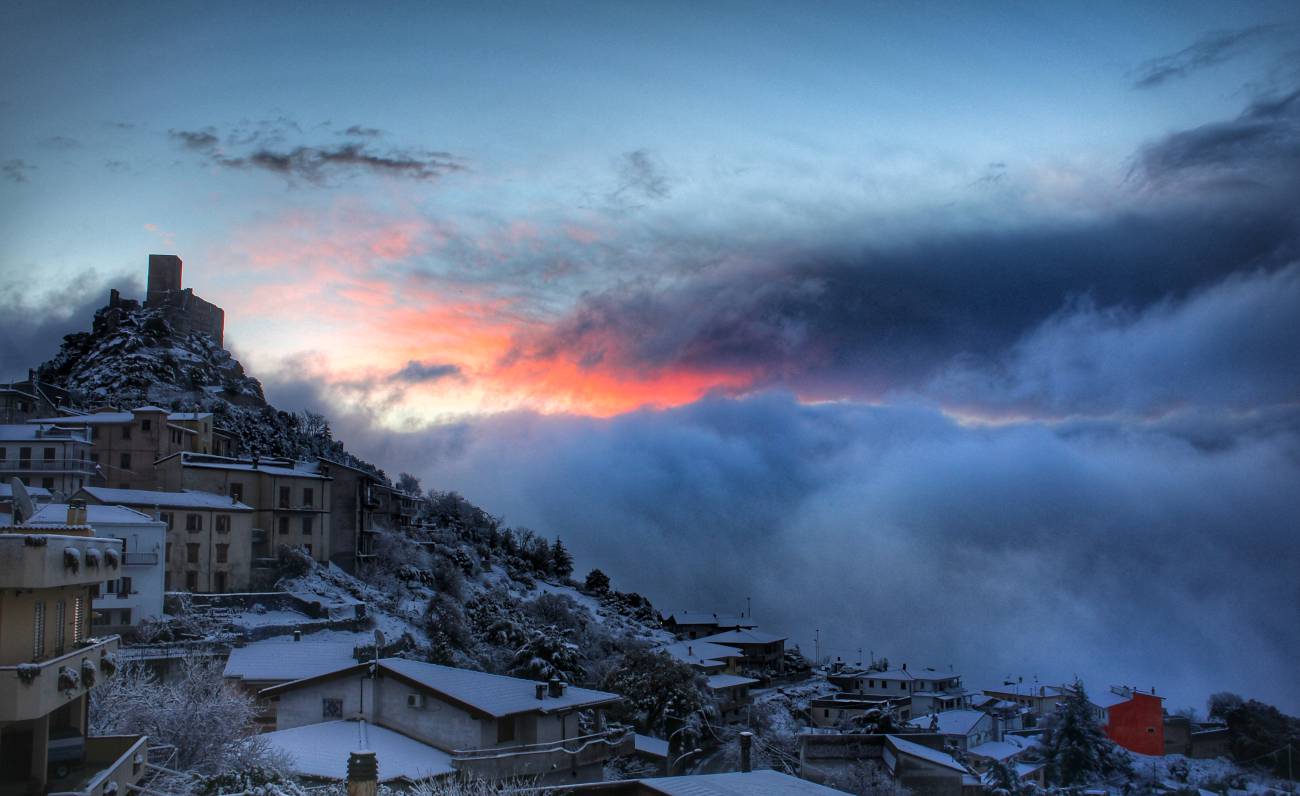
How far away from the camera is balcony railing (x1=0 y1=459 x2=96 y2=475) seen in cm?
6203

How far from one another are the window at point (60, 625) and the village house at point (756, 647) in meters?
82.5

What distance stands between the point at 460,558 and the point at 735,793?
7375 cm

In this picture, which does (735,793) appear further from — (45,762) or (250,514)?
(250,514)

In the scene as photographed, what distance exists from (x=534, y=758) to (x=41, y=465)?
46582 mm

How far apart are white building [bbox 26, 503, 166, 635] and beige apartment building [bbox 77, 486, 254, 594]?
387cm

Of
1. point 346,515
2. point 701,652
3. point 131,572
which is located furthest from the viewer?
point 701,652

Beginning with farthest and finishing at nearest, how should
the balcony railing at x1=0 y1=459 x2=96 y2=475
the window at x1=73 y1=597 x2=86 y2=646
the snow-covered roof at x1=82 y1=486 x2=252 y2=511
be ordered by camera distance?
the balcony railing at x1=0 y1=459 x2=96 y2=475, the snow-covered roof at x1=82 y1=486 x2=252 y2=511, the window at x1=73 y1=597 x2=86 y2=646

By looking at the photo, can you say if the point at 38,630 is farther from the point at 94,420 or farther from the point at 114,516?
the point at 94,420

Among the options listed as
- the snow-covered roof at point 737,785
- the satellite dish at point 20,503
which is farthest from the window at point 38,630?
the snow-covered roof at point 737,785

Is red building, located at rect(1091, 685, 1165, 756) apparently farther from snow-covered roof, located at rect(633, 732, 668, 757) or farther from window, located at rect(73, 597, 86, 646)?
window, located at rect(73, 597, 86, 646)

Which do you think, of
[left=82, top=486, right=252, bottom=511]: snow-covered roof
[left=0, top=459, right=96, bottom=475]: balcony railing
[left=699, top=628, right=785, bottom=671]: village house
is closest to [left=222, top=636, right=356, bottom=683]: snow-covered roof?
[left=82, top=486, right=252, bottom=511]: snow-covered roof

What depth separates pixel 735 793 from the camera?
73.8 ft

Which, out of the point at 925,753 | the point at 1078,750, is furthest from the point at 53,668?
the point at 1078,750

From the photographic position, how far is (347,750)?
99.2ft
